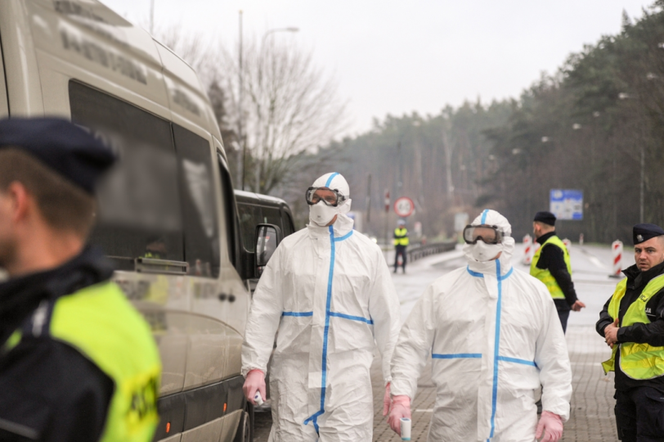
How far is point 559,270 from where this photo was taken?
8.27 metres

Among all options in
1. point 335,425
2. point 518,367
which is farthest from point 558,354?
point 335,425

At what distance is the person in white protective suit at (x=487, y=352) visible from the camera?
3.98 meters

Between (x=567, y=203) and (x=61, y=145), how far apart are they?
58863 mm

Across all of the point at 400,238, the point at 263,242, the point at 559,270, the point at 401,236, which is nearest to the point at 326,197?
the point at 263,242

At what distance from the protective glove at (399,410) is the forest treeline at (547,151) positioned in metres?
30.6

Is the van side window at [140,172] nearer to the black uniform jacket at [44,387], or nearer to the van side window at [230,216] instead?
the van side window at [230,216]

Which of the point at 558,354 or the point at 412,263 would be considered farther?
the point at 412,263

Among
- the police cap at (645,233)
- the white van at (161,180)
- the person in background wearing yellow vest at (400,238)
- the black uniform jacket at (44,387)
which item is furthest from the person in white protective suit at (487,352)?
the person in background wearing yellow vest at (400,238)

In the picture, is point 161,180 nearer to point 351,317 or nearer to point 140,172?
point 140,172

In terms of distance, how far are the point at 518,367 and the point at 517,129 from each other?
8525 cm

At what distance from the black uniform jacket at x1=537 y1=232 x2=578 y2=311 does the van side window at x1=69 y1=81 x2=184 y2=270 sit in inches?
186

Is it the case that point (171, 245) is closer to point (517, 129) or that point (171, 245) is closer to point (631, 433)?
point (631, 433)

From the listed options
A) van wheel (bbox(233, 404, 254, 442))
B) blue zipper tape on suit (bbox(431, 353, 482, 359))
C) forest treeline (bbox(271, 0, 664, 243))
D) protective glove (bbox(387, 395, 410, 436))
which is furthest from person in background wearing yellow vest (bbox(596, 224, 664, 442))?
forest treeline (bbox(271, 0, 664, 243))

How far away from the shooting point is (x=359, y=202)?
133 meters
